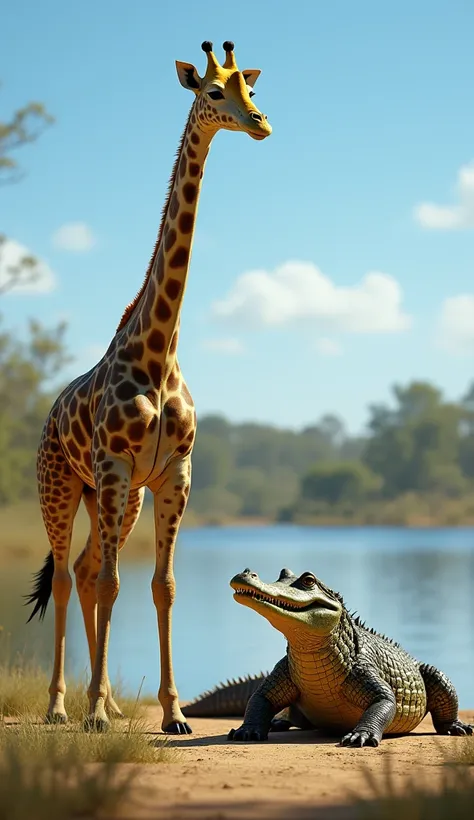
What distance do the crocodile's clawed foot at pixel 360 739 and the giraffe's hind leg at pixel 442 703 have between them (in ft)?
4.50

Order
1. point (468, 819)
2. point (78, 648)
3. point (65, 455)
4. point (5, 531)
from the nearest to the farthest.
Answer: point (468, 819)
point (65, 455)
point (78, 648)
point (5, 531)

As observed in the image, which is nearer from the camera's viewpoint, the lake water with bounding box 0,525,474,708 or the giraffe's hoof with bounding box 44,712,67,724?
the giraffe's hoof with bounding box 44,712,67,724

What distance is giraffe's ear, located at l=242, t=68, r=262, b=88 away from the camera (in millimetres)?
8523

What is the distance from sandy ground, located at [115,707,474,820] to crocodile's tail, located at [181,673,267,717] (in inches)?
76.3

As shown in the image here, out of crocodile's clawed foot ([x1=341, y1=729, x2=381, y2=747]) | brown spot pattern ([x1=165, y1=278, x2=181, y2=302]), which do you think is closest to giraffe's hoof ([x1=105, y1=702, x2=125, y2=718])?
crocodile's clawed foot ([x1=341, y1=729, x2=381, y2=747])

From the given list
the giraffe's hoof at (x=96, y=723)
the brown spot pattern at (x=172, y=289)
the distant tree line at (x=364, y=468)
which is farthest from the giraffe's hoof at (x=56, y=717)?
the distant tree line at (x=364, y=468)

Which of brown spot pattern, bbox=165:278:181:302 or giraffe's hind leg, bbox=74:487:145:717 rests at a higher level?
brown spot pattern, bbox=165:278:181:302

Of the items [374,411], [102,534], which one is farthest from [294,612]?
[374,411]

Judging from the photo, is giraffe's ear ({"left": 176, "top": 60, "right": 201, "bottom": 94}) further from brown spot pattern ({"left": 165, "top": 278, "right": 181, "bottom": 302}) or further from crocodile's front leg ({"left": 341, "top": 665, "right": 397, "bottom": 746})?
crocodile's front leg ({"left": 341, "top": 665, "right": 397, "bottom": 746})

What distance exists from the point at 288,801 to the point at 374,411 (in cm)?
10681

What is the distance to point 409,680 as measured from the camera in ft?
26.7

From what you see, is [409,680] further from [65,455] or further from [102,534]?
[65,455]

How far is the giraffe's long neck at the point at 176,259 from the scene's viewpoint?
26.2ft

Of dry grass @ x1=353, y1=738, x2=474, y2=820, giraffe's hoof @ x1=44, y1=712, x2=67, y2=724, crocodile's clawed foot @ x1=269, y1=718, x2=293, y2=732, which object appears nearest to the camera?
dry grass @ x1=353, y1=738, x2=474, y2=820
